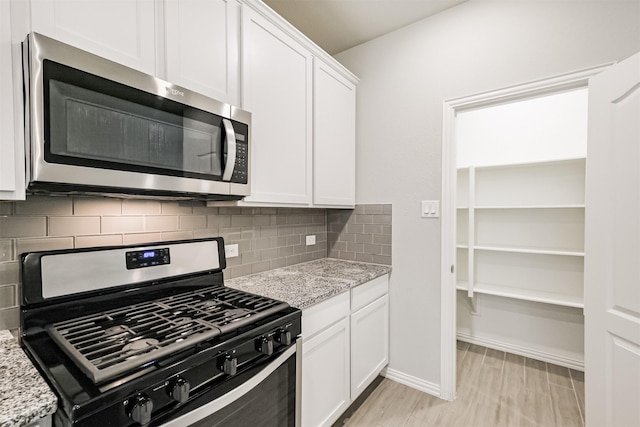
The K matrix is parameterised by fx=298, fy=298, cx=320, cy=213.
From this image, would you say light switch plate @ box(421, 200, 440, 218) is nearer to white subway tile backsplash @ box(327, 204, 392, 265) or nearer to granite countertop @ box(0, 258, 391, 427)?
white subway tile backsplash @ box(327, 204, 392, 265)

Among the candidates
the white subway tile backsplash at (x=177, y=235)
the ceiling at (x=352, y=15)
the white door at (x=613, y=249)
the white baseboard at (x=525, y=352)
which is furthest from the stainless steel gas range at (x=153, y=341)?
the white baseboard at (x=525, y=352)

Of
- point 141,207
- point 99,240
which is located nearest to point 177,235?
point 141,207

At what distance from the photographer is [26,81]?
0.84 m

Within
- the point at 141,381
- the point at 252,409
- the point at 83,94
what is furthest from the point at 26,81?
the point at 252,409

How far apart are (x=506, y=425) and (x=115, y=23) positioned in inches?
111

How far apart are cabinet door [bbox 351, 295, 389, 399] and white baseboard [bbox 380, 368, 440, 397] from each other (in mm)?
115

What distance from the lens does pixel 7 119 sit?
0.80m

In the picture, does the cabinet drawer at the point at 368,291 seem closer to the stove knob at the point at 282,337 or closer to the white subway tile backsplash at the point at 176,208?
the stove knob at the point at 282,337

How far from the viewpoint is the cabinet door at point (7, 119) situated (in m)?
0.80

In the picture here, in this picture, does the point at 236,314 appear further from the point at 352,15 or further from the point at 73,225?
the point at 352,15

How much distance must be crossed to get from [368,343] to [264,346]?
118cm

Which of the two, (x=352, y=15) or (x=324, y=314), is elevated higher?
(x=352, y=15)

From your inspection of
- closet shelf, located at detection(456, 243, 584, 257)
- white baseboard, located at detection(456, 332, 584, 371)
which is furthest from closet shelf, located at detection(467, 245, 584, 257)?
white baseboard, located at detection(456, 332, 584, 371)

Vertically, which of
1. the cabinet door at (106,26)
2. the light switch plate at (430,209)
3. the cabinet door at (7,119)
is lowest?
the light switch plate at (430,209)
